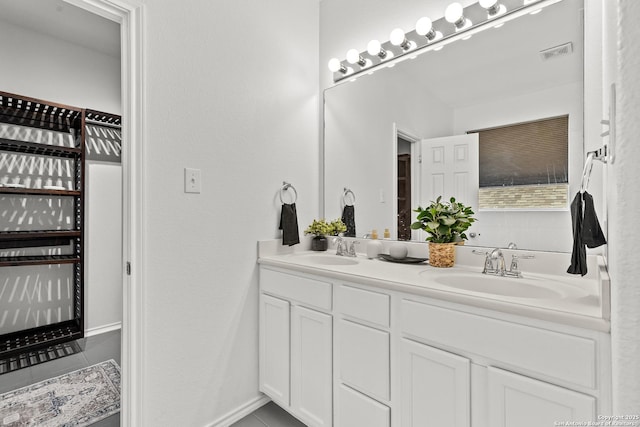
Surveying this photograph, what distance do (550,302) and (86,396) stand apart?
2.49 meters

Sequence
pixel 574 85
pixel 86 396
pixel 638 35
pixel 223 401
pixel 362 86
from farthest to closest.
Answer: pixel 362 86, pixel 86 396, pixel 223 401, pixel 574 85, pixel 638 35

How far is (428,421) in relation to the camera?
3.80ft

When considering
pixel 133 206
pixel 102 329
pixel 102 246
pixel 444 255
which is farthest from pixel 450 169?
pixel 102 329

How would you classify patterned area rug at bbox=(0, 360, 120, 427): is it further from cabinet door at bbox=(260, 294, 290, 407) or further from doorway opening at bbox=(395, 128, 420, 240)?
doorway opening at bbox=(395, 128, 420, 240)

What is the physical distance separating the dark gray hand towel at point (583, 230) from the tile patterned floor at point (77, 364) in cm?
230

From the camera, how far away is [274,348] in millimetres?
1786

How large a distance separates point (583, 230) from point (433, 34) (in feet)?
4.25

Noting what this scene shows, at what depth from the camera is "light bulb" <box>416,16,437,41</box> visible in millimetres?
1752

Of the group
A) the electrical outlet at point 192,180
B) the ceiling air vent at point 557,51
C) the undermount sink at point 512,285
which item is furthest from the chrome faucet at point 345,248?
the ceiling air vent at point 557,51

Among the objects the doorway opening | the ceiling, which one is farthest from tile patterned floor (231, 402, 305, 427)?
the ceiling

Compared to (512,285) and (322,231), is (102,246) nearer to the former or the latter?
(322,231)

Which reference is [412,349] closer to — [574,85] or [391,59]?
[574,85]

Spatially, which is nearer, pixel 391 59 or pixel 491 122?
pixel 491 122

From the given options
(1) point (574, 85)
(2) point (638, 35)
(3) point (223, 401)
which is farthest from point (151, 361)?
(1) point (574, 85)
